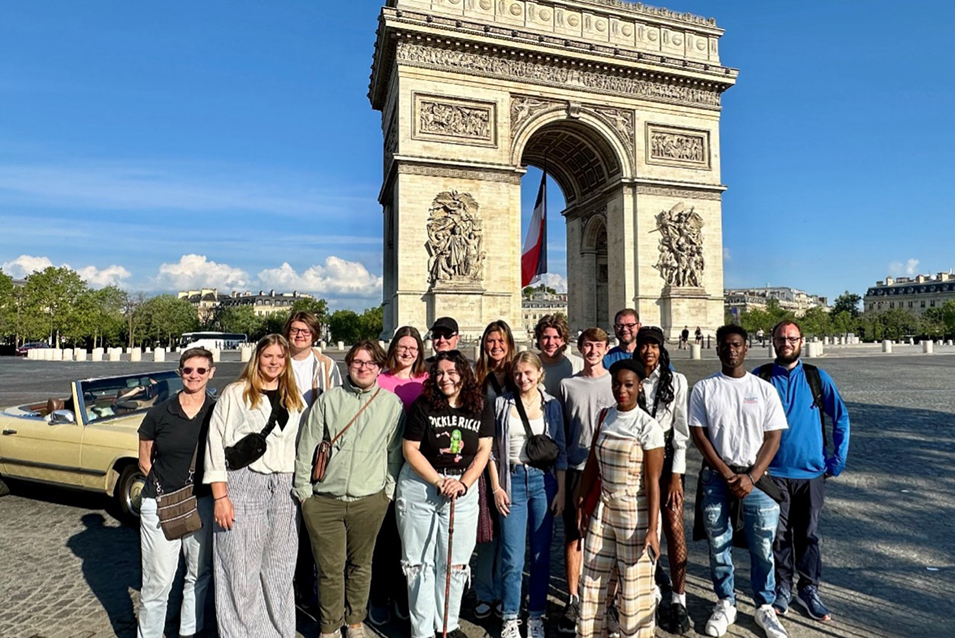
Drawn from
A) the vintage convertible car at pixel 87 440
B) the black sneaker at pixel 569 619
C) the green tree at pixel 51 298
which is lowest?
the black sneaker at pixel 569 619

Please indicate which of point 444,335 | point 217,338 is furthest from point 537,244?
point 217,338

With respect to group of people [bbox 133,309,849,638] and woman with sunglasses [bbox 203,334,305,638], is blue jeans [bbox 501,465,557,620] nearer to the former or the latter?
group of people [bbox 133,309,849,638]

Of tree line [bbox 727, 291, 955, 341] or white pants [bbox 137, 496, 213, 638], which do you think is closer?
white pants [bbox 137, 496, 213, 638]

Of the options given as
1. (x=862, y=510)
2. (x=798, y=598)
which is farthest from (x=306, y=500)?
(x=862, y=510)

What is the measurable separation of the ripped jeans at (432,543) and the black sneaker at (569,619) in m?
0.62

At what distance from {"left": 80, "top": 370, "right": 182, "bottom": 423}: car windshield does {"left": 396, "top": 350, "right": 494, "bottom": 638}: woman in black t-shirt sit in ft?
11.3

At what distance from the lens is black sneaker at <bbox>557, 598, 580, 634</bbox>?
10.4ft

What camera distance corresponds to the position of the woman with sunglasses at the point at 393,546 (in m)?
3.35

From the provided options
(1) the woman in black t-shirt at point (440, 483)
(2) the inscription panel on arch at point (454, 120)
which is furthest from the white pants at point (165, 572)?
(2) the inscription panel on arch at point (454, 120)

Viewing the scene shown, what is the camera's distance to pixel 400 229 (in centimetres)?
1978

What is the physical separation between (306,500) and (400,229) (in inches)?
684

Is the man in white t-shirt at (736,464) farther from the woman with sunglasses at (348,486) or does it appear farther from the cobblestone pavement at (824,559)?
the woman with sunglasses at (348,486)

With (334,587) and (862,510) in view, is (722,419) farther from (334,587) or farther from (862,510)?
(862,510)

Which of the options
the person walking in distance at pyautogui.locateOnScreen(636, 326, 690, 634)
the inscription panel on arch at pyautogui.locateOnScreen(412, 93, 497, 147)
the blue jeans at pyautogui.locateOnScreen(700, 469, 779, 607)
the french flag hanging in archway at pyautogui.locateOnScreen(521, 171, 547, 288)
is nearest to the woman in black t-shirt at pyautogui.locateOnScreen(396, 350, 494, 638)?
the person walking in distance at pyautogui.locateOnScreen(636, 326, 690, 634)
